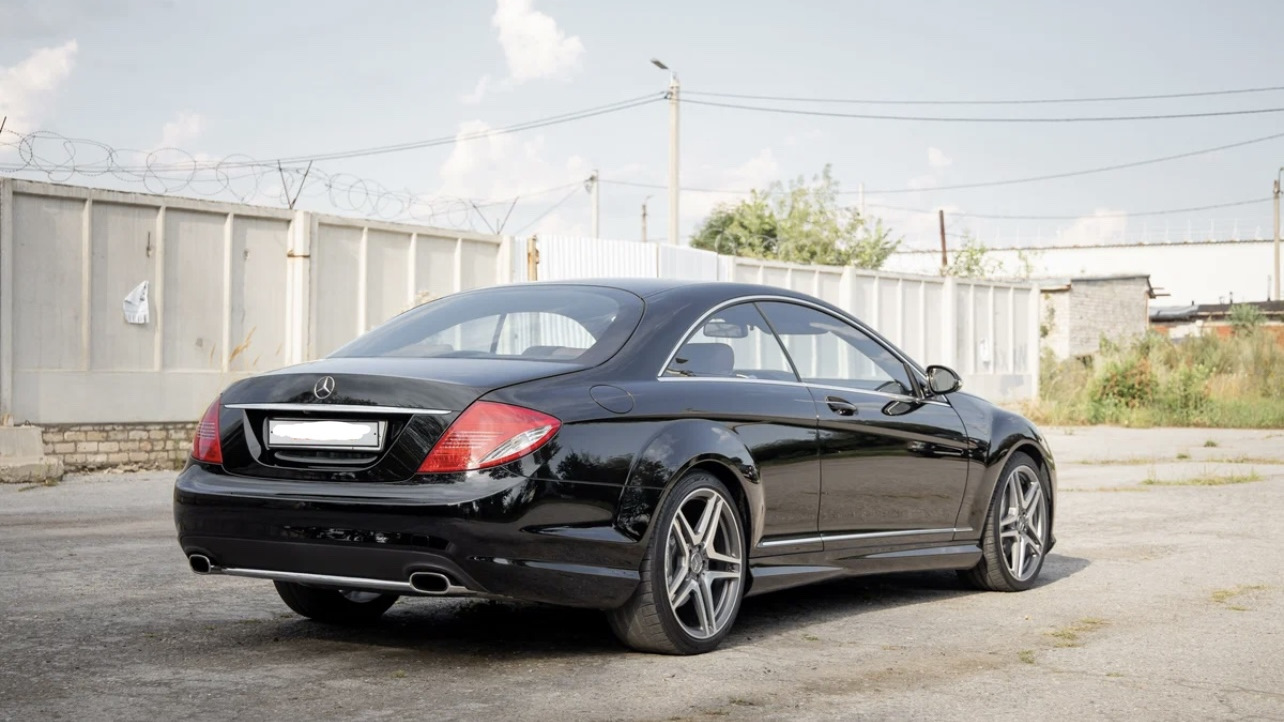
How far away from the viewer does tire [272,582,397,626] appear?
615 centimetres

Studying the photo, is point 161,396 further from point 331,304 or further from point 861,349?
point 861,349

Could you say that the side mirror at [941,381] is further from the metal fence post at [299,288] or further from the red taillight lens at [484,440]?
the metal fence post at [299,288]

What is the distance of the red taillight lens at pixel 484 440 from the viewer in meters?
4.94

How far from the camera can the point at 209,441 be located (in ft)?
17.8

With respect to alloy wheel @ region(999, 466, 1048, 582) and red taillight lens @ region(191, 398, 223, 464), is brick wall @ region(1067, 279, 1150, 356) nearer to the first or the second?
alloy wheel @ region(999, 466, 1048, 582)

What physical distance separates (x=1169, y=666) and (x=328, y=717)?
3064 millimetres

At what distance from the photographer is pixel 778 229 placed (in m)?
50.8

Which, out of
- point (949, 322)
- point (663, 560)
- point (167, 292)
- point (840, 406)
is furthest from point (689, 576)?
point (949, 322)

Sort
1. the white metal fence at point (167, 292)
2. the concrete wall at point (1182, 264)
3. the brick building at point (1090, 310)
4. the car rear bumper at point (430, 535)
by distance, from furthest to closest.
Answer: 1. the concrete wall at point (1182, 264)
2. the brick building at point (1090, 310)
3. the white metal fence at point (167, 292)
4. the car rear bumper at point (430, 535)

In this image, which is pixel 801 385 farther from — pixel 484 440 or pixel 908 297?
pixel 908 297

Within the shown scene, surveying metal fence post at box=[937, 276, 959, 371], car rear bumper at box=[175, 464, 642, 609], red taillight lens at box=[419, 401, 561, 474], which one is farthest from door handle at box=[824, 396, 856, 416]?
metal fence post at box=[937, 276, 959, 371]

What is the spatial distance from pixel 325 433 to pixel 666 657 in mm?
1486

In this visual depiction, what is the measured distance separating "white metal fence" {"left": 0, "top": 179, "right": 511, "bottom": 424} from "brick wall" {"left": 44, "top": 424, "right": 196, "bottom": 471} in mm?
125

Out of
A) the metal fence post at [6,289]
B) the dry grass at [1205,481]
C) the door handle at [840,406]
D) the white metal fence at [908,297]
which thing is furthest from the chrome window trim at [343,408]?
the white metal fence at [908,297]
